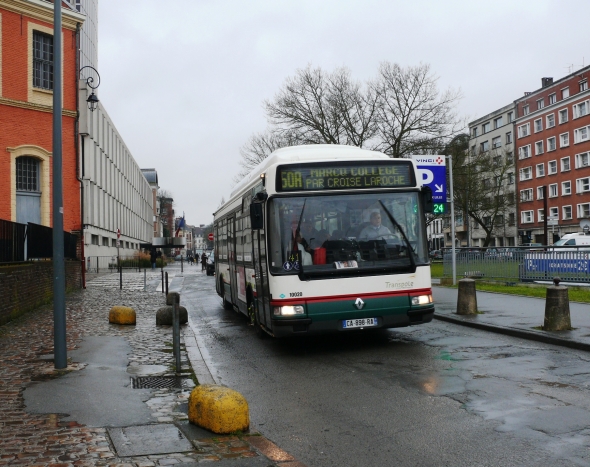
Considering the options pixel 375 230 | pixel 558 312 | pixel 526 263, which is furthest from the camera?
pixel 526 263

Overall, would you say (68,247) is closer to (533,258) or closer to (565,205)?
(533,258)

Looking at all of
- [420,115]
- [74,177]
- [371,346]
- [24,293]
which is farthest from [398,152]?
[371,346]

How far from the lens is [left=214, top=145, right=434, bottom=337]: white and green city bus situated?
32.3ft

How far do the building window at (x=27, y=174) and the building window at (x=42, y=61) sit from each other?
336cm

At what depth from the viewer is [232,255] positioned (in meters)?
14.8

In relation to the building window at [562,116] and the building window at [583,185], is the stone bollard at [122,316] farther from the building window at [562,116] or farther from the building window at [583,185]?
the building window at [562,116]

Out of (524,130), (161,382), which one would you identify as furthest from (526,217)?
(161,382)

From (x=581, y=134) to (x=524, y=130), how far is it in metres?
11.9

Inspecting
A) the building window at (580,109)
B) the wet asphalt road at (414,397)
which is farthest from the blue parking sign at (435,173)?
the building window at (580,109)

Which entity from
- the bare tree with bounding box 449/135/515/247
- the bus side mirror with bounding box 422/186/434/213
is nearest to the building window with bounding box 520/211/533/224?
the bare tree with bounding box 449/135/515/247

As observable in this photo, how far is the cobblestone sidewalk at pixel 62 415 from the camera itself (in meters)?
5.05

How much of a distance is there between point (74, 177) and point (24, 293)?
57.2 feet

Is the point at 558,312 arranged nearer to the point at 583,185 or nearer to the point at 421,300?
the point at 421,300

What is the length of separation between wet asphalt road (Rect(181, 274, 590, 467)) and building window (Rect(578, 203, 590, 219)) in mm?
64250
